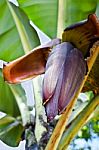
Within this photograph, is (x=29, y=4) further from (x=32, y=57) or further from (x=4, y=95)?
(x=32, y=57)

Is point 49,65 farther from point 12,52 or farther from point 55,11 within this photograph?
point 12,52

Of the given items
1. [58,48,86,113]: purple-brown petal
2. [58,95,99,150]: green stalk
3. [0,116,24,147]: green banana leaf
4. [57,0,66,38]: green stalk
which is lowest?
[0,116,24,147]: green banana leaf

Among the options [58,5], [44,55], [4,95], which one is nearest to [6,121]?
[4,95]

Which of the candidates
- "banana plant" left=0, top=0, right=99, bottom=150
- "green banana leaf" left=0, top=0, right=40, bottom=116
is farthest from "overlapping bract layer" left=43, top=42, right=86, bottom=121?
"green banana leaf" left=0, top=0, right=40, bottom=116

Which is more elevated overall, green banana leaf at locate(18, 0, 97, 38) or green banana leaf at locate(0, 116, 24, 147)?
green banana leaf at locate(18, 0, 97, 38)

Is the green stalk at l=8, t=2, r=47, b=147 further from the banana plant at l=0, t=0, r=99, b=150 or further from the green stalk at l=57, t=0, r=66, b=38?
the green stalk at l=57, t=0, r=66, b=38

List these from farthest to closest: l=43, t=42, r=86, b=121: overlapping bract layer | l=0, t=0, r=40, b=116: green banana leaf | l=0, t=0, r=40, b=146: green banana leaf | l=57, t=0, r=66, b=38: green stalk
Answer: l=0, t=0, r=40, b=116: green banana leaf < l=0, t=0, r=40, b=146: green banana leaf < l=57, t=0, r=66, b=38: green stalk < l=43, t=42, r=86, b=121: overlapping bract layer

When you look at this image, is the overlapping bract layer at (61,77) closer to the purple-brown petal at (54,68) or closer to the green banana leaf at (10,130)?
the purple-brown petal at (54,68)

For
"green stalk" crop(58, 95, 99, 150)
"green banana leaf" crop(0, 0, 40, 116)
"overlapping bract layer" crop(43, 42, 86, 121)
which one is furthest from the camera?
"green banana leaf" crop(0, 0, 40, 116)
